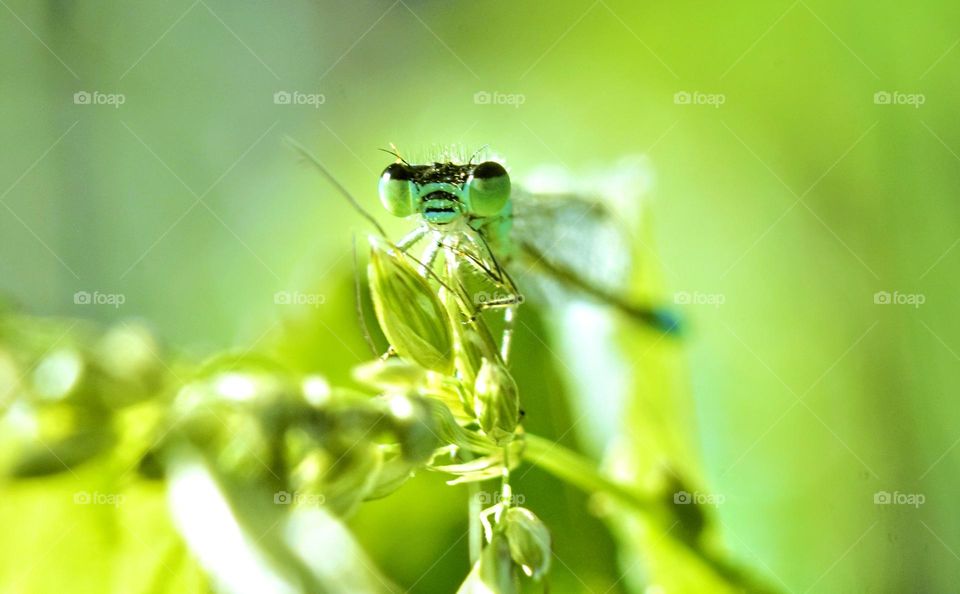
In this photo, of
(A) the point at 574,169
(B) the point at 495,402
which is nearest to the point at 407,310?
(B) the point at 495,402

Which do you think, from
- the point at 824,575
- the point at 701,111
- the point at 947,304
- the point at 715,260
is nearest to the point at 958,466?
the point at 947,304

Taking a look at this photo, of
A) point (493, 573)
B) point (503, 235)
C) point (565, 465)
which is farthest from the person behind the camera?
point (503, 235)

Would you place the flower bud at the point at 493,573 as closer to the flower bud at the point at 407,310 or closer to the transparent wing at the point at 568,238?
the flower bud at the point at 407,310

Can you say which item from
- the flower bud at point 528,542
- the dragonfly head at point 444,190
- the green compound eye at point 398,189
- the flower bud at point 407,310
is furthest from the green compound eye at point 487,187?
the flower bud at point 528,542

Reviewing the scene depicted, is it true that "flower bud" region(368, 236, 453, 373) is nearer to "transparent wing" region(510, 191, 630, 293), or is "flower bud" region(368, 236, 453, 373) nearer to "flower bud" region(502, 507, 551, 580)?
"flower bud" region(502, 507, 551, 580)

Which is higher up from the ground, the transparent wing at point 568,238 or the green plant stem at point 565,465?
the transparent wing at point 568,238

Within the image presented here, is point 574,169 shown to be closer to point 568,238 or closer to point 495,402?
point 568,238

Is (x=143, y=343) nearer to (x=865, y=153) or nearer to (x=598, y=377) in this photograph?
(x=598, y=377)
